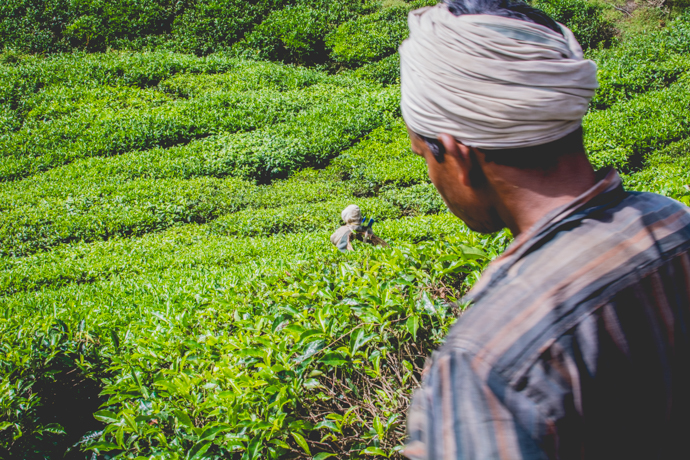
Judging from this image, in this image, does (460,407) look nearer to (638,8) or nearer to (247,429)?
(247,429)

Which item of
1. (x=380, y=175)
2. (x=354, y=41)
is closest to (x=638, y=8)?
(x=354, y=41)

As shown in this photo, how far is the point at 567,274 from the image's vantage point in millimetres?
784

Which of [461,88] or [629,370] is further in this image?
[461,88]

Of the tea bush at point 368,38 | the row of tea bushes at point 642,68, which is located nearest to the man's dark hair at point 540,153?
the row of tea bushes at point 642,68

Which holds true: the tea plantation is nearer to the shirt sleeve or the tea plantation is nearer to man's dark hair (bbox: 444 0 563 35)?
the shirt sleeve

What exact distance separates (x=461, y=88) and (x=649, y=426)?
28.9 inches

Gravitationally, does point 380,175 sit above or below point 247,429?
below

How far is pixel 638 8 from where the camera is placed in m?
23.9

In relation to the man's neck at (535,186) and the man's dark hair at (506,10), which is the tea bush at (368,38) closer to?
the man's dark hair at (506,10)

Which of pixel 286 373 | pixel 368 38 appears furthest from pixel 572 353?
pixel 368 38

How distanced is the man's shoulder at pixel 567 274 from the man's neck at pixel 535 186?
0.07 metres

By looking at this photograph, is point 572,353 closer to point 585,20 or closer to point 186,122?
point 186,122

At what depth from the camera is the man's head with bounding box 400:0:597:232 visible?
947 millimetres

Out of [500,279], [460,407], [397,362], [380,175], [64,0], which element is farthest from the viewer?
[64,0]
